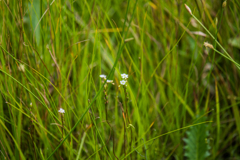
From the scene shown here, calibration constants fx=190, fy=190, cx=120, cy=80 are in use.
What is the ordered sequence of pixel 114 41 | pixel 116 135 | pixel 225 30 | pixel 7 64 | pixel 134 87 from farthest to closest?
pixel 114 41
pixel 225 30
pixel 134 87
pixel 116 135
pixel 7 64

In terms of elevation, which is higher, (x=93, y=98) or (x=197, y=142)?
(x=93, y=98)

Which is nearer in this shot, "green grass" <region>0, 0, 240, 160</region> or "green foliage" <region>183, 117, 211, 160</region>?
"green grass" <region>0, 0, 240, 160</region>

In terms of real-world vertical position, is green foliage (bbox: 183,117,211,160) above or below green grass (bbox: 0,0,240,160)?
below

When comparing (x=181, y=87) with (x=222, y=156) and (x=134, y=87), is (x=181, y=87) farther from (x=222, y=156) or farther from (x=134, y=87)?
(x=222, y=156)

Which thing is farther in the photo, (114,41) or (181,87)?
(114,41)

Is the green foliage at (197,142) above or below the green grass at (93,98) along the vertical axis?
below

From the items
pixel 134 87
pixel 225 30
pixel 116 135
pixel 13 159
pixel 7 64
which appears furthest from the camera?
pixel 225 30

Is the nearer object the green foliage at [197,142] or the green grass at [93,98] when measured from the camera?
the green grass at [93,98]

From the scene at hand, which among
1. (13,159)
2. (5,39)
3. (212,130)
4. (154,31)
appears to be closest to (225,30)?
(154,31)
